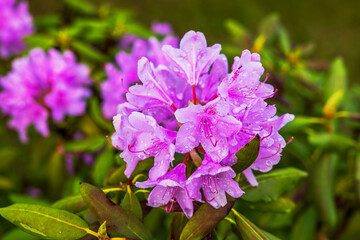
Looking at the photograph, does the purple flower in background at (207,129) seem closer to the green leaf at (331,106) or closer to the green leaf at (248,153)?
the green leaf at (248,153)

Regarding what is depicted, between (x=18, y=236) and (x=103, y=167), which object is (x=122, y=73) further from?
(x=18, y=236)

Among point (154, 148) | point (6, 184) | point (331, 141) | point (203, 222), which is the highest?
point (154, 148)

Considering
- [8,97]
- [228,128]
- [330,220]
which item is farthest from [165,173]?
[8,97]

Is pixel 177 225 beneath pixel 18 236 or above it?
above

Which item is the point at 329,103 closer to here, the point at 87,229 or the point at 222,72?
the point at 222,72

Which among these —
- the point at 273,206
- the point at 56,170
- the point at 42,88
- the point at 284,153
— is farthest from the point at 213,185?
the point at 56,170

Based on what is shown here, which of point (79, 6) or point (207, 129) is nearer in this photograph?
point (207, 129)

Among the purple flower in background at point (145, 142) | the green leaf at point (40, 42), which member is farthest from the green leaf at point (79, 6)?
the purple flower in background at point (145, 142)
